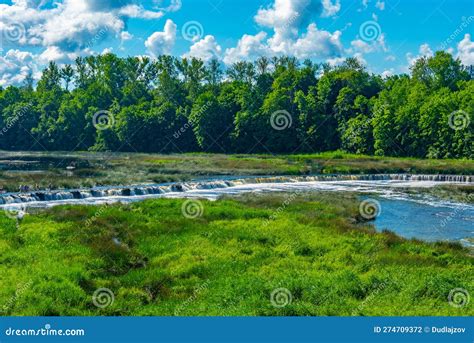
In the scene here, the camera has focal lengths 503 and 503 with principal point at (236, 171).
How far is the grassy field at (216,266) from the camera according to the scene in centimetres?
1841

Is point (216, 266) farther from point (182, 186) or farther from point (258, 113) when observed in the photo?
point (258, 113)

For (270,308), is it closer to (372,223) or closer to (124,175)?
(372,223)

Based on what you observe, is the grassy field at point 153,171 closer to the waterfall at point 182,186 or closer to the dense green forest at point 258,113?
the waterfall at point 182,186

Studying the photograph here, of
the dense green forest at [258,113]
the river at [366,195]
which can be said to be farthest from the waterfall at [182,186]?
the dense green forest at [258,113]

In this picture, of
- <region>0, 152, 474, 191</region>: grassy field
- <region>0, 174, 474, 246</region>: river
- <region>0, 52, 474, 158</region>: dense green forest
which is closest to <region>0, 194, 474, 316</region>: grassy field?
<region>0, 174, 474, 246</region>: river

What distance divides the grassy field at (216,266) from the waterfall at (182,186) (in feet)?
35.3

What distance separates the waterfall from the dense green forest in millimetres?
34864

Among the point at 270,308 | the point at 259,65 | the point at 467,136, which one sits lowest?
the point at 270,308

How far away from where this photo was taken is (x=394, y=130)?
11588 centimetres

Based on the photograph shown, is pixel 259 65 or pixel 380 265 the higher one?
pixel 259 65

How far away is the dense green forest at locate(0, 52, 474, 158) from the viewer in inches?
4505

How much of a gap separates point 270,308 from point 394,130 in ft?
345

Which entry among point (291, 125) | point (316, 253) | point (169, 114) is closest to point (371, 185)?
point (316, 253)

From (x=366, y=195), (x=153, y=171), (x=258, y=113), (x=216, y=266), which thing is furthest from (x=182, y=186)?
(x=258, y=113)
